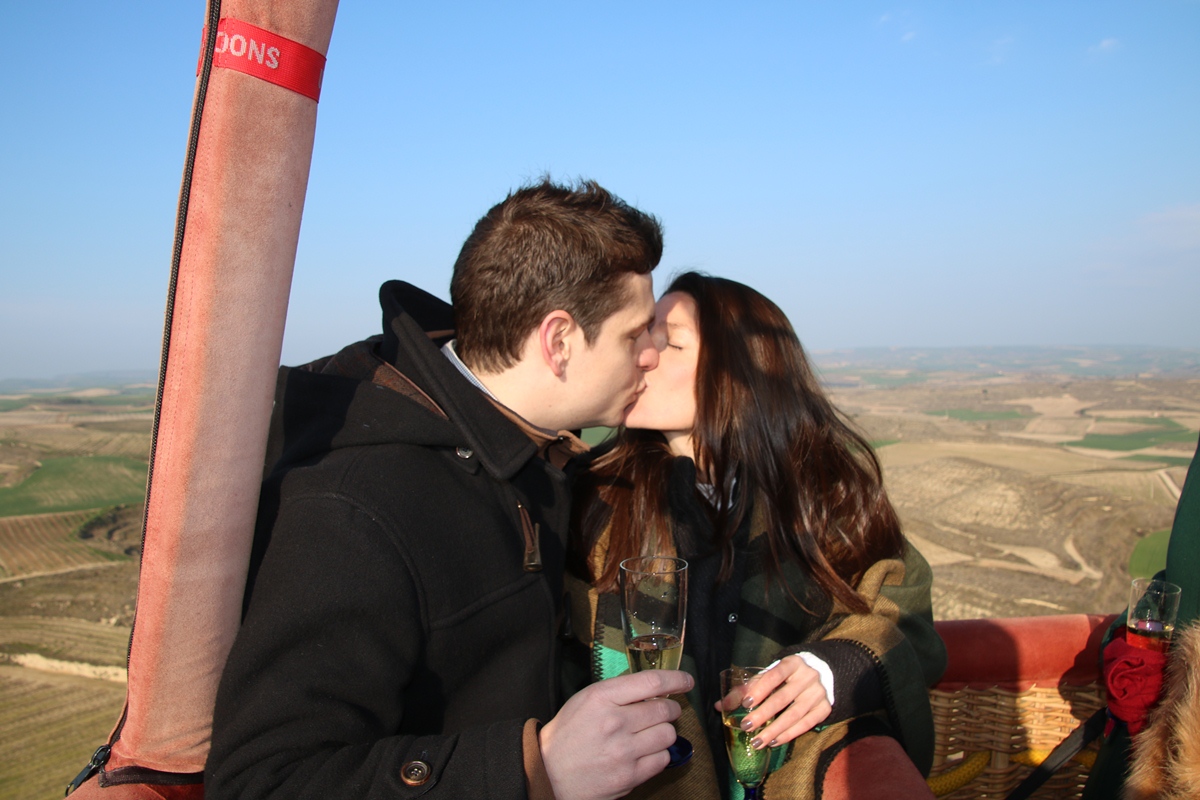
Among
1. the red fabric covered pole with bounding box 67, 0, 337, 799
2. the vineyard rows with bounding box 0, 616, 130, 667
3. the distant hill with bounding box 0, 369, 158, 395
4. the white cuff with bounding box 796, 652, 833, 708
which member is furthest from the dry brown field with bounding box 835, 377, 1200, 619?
the distant hill with bounding box 0, 369, 158, 395

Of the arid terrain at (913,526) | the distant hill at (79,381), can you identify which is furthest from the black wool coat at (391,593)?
the distant hill at (79,381)

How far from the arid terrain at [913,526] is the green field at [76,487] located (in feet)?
0.17

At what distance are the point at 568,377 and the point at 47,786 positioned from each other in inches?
266

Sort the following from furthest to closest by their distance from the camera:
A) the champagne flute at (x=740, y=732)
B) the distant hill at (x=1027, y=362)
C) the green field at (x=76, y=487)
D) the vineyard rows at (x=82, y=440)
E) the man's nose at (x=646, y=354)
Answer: the distant hill at (x=1027, y=362) → the vineyard rows at (x=82, y=440) → the green field at (x=76, y=487) → the man's nose at (x=646, y=354) → the champagne flute at (x=740, y=732)

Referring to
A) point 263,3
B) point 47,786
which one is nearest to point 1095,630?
point 263,3

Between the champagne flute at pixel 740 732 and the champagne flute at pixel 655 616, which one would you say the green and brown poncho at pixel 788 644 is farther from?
the champagne flute at pixel 655 616

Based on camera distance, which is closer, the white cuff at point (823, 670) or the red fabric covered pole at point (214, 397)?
the red fabric covered pole at point (214, 397)

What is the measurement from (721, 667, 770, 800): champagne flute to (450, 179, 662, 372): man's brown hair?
103cm

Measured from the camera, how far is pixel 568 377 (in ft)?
7.34

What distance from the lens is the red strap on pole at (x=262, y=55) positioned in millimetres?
1410

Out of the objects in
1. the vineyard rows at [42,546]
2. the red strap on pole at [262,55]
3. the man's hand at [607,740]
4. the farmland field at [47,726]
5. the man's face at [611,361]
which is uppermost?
the red strap on pole at [262,55]

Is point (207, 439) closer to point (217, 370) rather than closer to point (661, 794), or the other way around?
point (217, 370)

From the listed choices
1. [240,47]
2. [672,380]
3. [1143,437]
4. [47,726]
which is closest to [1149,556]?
[672,380]

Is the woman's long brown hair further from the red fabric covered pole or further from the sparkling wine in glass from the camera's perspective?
the red fabric covered pole
